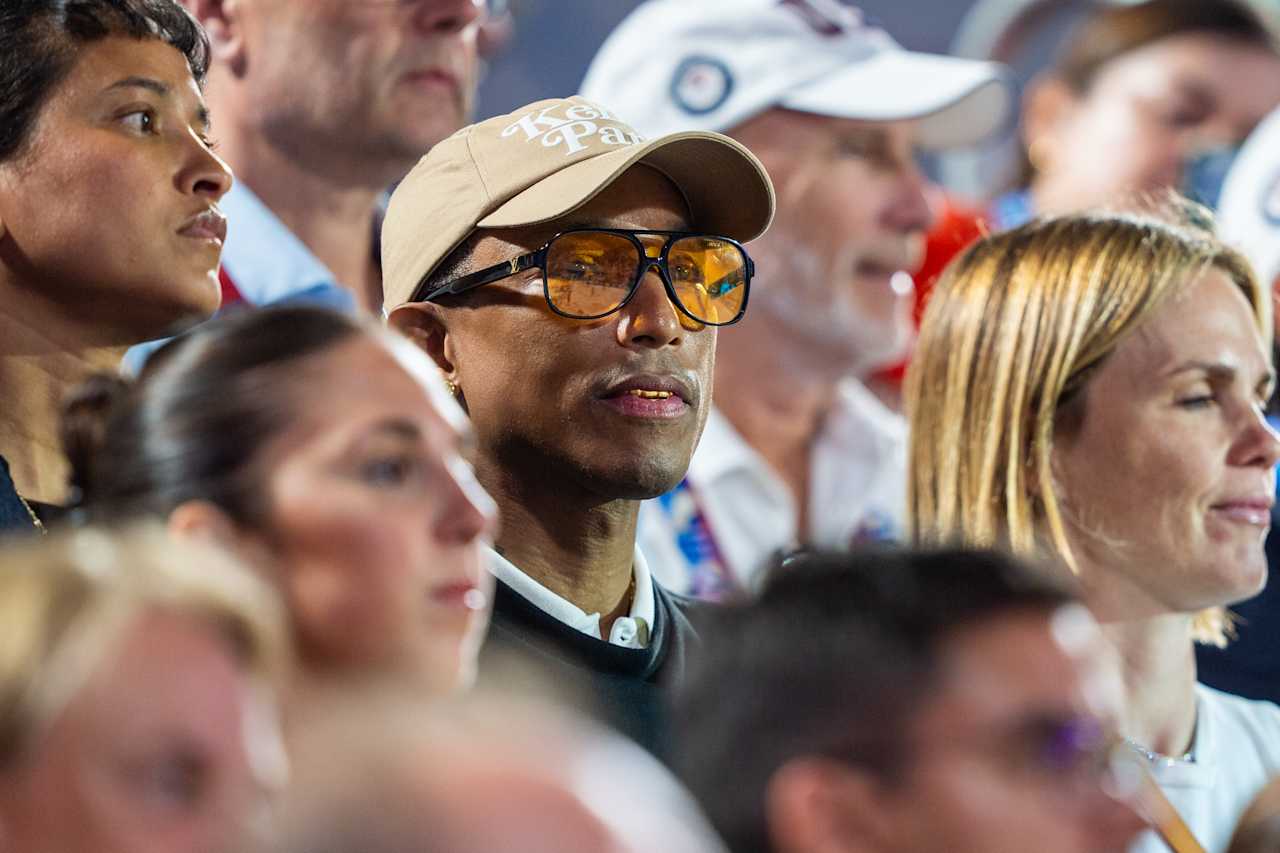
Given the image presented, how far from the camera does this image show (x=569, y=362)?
2.42 metres

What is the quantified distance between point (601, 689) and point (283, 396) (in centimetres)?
79

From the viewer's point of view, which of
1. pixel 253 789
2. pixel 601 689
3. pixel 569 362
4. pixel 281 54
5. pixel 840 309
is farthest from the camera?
pixel 840 309

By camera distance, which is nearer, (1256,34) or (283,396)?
(283,396)

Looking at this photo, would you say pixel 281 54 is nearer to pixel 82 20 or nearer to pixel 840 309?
pixel 82 20

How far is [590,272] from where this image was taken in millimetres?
2424

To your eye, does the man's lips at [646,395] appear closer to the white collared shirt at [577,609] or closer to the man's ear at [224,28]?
the white collared shirt at [577,609]

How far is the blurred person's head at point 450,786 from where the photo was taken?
0.93m

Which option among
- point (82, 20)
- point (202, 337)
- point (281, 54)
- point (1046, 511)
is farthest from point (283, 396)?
point (281, 54)

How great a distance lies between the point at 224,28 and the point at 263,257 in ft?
1.40

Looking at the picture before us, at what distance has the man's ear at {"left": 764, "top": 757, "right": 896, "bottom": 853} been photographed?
1515 millimetres

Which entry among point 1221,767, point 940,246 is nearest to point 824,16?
point 940,246

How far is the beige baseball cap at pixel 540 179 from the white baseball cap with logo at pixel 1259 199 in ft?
7.30

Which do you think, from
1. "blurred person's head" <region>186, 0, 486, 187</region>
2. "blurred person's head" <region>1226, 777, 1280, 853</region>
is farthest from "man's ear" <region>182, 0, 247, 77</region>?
"blurred person's head" <region>1226, 777, 1280, 853</region>

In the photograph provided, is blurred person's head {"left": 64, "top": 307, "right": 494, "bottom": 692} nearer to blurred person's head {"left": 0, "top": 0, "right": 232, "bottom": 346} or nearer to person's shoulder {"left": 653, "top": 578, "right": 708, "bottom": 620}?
blurred person's head {"left": 0, "top": 0, "right": 232, "bottom": 346}
